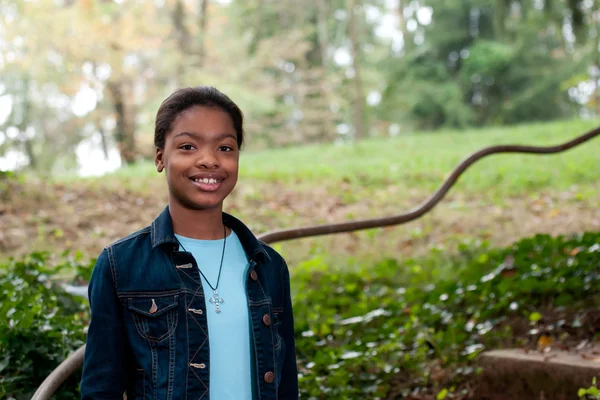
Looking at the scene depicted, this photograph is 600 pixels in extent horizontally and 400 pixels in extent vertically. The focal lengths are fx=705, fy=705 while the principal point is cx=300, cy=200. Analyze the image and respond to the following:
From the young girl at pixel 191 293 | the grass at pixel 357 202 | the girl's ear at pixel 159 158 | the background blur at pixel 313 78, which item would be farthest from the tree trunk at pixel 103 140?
the young girl at pixel 191 293

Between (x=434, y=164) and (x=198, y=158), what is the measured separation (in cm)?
1142

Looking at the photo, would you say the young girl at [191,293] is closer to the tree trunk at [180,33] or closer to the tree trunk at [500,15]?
the tree trunk at [500,15]

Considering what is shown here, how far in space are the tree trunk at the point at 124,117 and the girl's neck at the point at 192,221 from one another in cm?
1642

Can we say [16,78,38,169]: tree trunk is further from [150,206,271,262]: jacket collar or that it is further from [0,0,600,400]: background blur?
[150,206,271,262]: jacket collar

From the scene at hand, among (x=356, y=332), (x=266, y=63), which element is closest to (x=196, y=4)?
(x=266, y=63)

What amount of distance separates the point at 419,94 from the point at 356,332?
20732mm

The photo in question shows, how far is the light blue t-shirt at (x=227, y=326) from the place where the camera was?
5.81 ft

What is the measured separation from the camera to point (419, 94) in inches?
972

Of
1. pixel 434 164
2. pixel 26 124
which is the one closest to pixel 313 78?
pixel 26 124

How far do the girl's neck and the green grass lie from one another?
8.94 metres

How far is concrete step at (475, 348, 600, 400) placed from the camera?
3.55m

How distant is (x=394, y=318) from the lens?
5.05 meters

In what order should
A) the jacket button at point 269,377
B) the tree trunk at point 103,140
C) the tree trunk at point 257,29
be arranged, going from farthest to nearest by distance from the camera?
the tree trunk at point 257,29
the tree trunk at point 103,140
the jacket button at point 269,377

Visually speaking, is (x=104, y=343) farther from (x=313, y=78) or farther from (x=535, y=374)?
(x=313, y=78)
